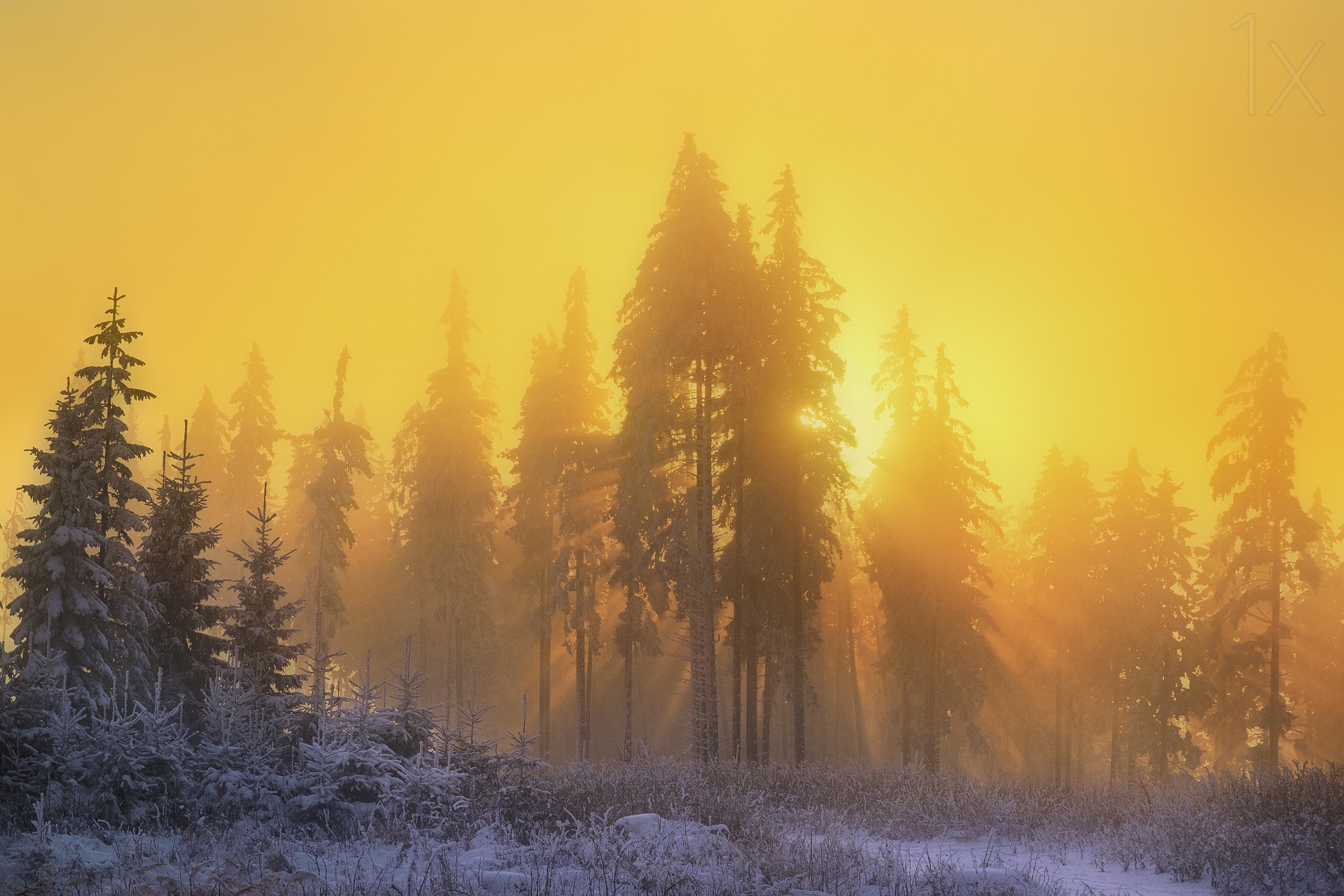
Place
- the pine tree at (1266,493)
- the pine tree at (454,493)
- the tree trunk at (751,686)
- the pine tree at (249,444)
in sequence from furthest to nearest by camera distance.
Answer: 1. the pine tree at (249,444)
2. the pine tree at (454,493)
3. the pine tree at (1266,493)
4. the tree trunk at (751,686)

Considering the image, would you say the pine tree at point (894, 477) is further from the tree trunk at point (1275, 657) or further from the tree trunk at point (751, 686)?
the tree trunk at point (1275, 657)

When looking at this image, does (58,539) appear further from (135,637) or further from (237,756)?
(237,756)

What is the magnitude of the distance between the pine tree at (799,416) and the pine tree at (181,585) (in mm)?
13429

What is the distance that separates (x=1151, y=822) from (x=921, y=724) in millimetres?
23707

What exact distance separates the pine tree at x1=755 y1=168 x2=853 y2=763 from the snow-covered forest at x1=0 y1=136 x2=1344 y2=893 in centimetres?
9

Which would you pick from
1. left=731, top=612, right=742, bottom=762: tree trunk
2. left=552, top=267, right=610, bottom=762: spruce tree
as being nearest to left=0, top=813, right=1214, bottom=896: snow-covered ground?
left=731, top=612, right=742, bottom=762: tree trunk

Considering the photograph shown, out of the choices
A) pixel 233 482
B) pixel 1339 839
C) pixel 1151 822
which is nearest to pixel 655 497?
pixel 1151 822

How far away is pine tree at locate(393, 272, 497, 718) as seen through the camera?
126 ft

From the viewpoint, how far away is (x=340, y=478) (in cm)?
4056

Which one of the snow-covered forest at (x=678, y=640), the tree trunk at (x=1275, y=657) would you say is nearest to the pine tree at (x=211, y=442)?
the snow-covered forest at (x=678, y=640)

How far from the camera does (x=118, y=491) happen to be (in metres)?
20.2

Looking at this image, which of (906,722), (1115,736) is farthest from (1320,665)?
(906,722)

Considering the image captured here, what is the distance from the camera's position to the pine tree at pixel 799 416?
76.9 feet

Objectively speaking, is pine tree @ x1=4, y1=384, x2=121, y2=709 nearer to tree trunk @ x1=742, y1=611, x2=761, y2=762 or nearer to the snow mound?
the snow mound
